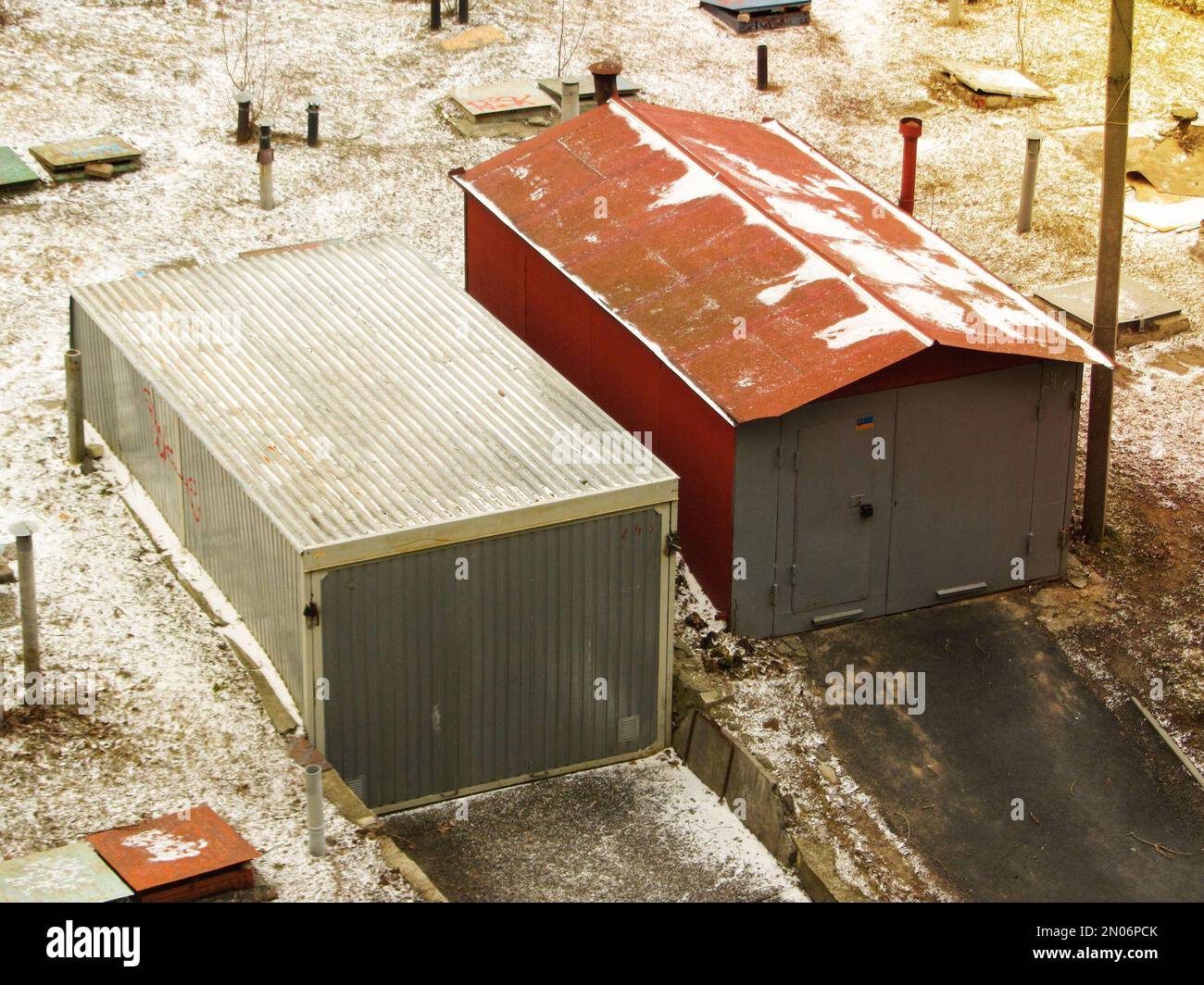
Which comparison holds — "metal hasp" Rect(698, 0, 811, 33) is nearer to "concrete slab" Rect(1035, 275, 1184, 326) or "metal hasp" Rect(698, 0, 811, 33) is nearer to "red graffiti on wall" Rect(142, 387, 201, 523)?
"concrete slab" Rect(1035, 275, 1184, 326)

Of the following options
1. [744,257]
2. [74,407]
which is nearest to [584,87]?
[744,257]

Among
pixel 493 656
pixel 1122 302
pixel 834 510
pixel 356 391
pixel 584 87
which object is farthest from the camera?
pixel 584 87

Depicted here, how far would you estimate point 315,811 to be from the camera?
33.8 ft

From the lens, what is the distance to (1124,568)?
49.0ft

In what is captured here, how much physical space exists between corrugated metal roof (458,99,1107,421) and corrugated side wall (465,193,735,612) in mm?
215

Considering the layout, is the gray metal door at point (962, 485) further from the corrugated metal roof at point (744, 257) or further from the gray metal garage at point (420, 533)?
the gray metal garage at point (420, 533)

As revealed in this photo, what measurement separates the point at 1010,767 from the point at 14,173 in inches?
497

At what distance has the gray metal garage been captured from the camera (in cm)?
1128

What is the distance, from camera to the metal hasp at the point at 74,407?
47.5ft

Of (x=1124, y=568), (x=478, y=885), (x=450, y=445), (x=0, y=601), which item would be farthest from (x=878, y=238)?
(x=0, y=601)

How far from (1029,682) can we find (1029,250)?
752cm

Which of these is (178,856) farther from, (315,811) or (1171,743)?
(1171,743)

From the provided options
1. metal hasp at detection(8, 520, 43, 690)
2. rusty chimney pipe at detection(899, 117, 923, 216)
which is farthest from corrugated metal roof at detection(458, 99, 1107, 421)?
metal hasp at detection(8, 520, 43, 690)
